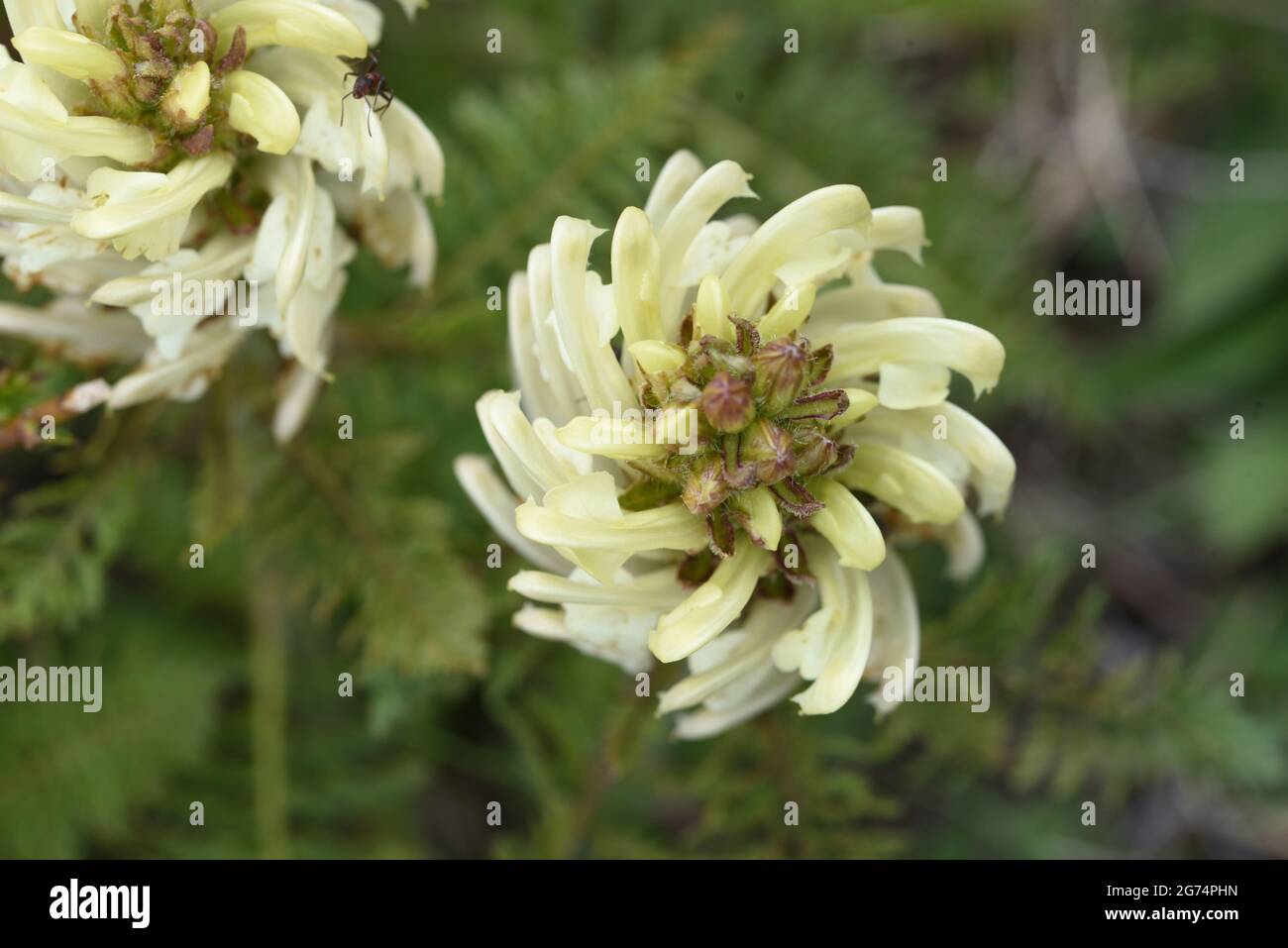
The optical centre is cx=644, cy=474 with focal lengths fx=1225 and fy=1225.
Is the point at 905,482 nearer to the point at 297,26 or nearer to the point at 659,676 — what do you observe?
the point at 659,676

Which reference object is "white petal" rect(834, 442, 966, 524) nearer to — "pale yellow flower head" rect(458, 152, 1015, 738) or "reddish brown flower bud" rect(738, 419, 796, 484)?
"pale yellow flower head" rect(458, 152, 1015, 738)

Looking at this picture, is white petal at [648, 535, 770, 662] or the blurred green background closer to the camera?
white petal at [648, 535, 770, 662]

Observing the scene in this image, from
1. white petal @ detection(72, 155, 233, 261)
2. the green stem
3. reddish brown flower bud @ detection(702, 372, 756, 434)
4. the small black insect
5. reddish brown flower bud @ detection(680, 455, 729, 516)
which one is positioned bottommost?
the green stem

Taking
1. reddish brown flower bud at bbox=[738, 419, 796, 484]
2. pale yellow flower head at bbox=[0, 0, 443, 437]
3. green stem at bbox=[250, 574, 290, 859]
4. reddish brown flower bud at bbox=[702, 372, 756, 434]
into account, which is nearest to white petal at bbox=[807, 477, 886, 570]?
reddish brown flower bud at bbox=[738, 419, 796, 484]

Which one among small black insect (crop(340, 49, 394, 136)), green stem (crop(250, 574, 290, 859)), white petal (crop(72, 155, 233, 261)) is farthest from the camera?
green stem (crop(250, 574, 290, 859))

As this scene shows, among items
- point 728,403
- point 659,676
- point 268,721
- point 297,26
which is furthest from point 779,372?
point 268,721

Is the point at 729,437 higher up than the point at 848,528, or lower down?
higher up

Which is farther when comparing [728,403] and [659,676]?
[659,676]

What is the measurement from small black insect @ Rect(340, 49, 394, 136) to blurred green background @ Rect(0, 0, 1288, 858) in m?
0.58

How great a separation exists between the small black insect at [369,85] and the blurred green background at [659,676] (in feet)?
1.90

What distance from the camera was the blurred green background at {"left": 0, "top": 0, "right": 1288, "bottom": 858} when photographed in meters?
2.85

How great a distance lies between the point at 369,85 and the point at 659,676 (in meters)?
1.23

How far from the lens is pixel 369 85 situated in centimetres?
213

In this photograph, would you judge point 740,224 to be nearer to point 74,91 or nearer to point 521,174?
point 521,174
